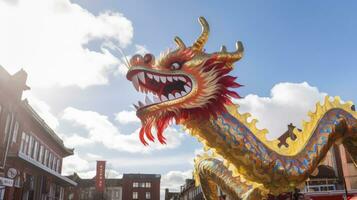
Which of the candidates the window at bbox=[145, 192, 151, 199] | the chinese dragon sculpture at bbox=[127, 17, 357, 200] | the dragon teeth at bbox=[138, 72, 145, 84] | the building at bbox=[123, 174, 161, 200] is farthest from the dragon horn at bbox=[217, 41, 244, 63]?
the window at bbox=[145, 192, 151, 199]

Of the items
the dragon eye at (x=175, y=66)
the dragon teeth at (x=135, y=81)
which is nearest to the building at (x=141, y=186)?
the dragon teeth at (x=135, y=81)

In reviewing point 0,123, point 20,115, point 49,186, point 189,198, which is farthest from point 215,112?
point 189,198

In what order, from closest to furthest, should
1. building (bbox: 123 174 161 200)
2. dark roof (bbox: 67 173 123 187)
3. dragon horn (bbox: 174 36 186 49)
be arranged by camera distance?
dragon horn (bbox: 174 36 186 49) → dark roof (bbox: 67 173 123 187) → building (bbox: 123 174 161 200)

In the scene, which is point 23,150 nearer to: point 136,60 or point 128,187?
point 136,60

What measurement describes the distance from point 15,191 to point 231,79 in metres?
18.2

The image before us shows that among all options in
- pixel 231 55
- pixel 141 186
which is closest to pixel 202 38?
pixel 231 55

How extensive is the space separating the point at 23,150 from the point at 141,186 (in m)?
47.6

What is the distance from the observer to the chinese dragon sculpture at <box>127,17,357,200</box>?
4.48 m

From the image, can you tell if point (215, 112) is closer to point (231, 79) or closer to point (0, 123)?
point (231, 79)

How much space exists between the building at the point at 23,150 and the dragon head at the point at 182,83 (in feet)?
34.8

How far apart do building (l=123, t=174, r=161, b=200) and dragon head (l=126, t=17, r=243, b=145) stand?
64385mm

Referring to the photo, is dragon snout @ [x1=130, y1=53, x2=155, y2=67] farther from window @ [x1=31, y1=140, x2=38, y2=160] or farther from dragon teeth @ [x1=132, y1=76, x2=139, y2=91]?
window @ [x1=31, y1=140, x2=38, y2=160]

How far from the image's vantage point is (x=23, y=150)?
21.5 meters

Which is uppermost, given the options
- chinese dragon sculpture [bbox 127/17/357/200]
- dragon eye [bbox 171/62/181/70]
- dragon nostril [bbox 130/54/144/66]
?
dragon nostril [bbox 130/54/144/66]
